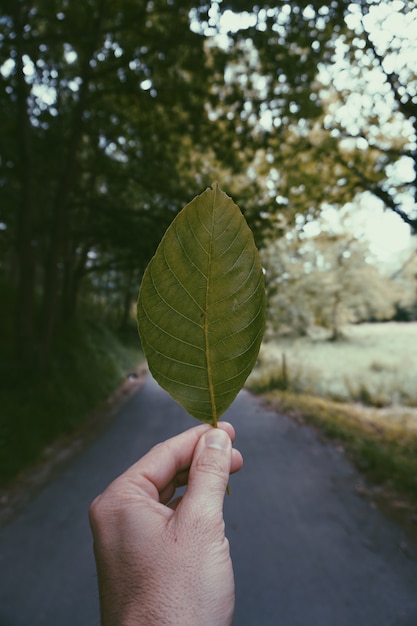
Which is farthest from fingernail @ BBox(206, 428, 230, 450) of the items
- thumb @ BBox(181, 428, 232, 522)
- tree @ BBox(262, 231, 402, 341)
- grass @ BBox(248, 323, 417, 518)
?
tree @ BBox(262, 231, 402, 341)

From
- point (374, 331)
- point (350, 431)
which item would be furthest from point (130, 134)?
point (374, 331)

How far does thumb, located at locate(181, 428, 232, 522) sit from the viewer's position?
37.3 inches

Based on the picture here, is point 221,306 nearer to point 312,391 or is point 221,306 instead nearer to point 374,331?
point 312,391

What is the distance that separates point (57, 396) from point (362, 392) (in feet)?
26.6

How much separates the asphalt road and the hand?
2.82 metres

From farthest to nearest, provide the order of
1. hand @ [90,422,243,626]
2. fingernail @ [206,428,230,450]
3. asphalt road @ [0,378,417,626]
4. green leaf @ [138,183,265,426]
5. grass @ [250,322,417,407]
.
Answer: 1. grass @ [250,322,417,407]
2. asphalt road @ [0,378,417,626]
3. fingernail @ [206,428,230,450]
4. hand @ [90,422,243,626]
5. green leaf @ [138,183,265,426]

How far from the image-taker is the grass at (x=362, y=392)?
635cm

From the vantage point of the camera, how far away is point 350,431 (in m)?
7.97

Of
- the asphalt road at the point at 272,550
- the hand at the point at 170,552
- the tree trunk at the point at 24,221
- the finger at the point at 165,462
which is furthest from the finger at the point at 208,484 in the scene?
the tree trunk at the point at 24,221

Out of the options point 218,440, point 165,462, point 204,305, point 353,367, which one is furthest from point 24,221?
point 353,367

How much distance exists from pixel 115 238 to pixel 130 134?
3.19m

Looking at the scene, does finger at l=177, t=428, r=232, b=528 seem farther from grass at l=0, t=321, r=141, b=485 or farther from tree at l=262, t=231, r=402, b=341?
tree at l=262, t=231, r=402, b=341

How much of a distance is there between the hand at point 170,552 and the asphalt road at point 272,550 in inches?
111

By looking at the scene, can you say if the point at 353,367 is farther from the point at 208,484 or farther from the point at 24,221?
the point at 208,484
